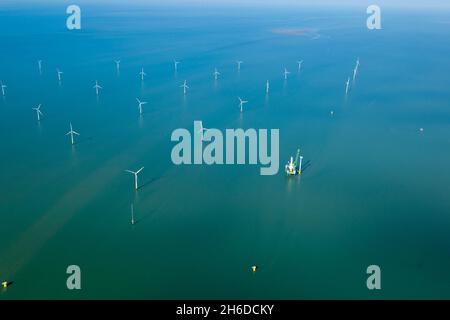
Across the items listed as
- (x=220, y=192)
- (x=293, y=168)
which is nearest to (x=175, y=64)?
(x=293, y=168)

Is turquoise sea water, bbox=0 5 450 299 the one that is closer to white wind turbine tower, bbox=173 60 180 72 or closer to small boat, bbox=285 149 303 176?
small boat, bbox=285 149 303 176

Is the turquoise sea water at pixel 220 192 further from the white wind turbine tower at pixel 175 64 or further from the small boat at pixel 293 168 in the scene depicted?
the white wind turbine tower at pixel 175 64

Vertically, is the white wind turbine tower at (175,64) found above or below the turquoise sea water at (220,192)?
above

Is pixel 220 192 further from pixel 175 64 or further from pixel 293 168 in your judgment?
pixel 175 64

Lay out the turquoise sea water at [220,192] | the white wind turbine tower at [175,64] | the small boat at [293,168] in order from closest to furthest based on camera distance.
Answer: the turquoise sea water at [220,192]
the small boat at [293,168]
the white wind turbine tower at [175,64]

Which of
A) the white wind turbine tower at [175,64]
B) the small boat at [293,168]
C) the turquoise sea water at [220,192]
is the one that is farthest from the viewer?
the white wind turbine tower at [175,64]

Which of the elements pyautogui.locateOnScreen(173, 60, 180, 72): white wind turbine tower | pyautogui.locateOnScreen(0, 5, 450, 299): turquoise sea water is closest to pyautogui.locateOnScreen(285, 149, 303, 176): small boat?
pyautogui.locateOnScreen(0, 5, 450, 299): turquoise sea water

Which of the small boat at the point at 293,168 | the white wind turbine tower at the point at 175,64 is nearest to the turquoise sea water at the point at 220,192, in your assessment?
the small boat at the point at 293,168
